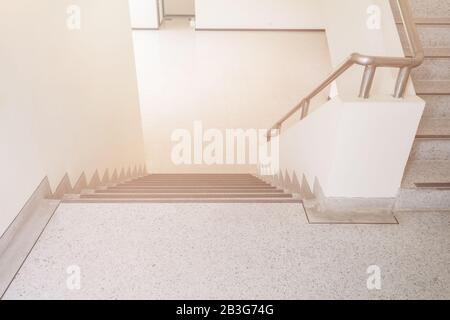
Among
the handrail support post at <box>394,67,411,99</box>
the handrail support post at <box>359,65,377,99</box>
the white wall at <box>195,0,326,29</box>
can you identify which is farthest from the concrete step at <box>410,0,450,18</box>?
the white wall at <box>195,0,326,29</box>

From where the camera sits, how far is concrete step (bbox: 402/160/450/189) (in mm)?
2125

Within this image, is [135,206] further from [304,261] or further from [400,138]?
[400,138]

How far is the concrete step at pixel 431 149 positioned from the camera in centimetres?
236

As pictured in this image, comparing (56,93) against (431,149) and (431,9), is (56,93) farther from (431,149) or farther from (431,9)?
(431,9)

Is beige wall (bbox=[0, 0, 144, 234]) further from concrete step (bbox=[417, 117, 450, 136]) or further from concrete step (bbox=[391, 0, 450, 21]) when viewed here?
concrete step (bbox=[391, 0, 450, 21])

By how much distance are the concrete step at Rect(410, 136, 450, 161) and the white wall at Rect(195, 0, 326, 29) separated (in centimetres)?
731

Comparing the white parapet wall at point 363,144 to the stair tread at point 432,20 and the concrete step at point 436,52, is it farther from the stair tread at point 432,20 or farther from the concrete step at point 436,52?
the stair tread at point 432,20

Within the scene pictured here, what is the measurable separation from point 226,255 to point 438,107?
199 cm

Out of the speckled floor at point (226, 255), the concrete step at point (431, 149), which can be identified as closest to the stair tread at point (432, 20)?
the concrete step at point (431, 149)

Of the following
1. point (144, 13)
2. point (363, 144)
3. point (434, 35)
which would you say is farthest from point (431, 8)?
point (144, 13)

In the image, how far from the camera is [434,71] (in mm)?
2682

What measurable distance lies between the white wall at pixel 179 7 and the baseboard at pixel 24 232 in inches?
370

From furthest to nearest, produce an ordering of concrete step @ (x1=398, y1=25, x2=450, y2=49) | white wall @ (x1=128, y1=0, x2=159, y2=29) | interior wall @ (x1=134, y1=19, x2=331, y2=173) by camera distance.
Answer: white wall @ (x1=128, y1=0, x2=159, y2=29), interior wall @ (x1=134, y1=19, x2=331, y2=173), concrete step @ (x1=398, y1=25, x2=450, y2=49)
